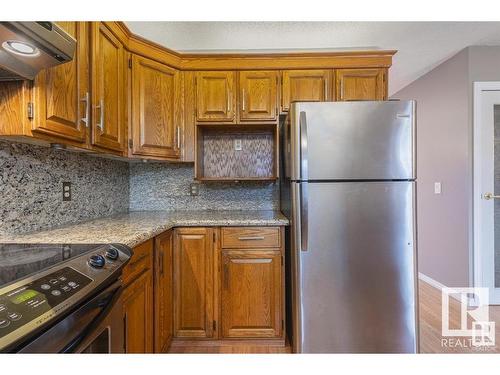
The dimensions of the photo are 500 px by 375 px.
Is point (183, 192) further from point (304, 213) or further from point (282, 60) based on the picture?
point (282, 60)

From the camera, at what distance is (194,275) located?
1866mm

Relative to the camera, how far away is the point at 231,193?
2.50m

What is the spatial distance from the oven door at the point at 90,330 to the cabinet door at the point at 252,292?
0.91m

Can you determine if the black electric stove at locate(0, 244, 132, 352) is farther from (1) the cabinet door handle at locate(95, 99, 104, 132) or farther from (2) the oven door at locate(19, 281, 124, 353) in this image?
(1) the cabinet door handle at locate(95, 99, 104, 132)

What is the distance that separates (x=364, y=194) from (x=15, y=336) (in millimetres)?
1645

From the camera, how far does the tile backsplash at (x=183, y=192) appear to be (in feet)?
8.18

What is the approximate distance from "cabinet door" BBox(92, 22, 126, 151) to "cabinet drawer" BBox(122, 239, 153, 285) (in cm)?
64

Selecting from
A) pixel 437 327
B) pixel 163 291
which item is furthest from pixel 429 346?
pixel 163 291

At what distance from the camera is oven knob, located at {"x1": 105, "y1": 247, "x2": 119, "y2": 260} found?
3.23ft

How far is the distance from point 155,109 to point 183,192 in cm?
78

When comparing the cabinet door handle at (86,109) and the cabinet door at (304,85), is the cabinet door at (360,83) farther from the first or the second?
the cabinet door handle at (86,109)
